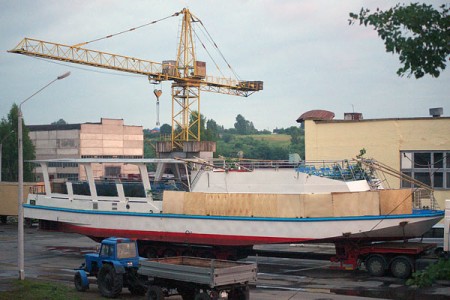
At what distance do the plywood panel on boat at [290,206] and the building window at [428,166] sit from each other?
9.28 metres

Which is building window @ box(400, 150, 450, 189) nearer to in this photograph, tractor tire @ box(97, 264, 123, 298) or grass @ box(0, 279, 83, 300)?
tractor tire @ box(97, 264, 123, 298)

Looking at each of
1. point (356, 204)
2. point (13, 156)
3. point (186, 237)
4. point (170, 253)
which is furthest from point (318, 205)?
point (13, 156)

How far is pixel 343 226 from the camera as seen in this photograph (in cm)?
2256

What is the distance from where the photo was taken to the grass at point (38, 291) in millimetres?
18438

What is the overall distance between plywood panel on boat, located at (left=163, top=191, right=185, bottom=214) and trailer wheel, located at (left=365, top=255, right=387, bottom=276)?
26.5 ft

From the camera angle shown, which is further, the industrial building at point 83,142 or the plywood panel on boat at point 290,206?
the industrial building at point 83,142

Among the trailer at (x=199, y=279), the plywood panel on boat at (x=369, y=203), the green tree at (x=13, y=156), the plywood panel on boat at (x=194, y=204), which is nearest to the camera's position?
the trailer at (x=199, y=279)

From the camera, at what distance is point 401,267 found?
2197 cm

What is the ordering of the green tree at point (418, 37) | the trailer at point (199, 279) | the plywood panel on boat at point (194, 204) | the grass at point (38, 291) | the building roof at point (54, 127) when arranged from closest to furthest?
1. the green tree at point (418, 37)
2. the trailer at point (199, 279)
3. the grass at point (38, 291)
4. the plywood panel on boat at point (194, 204)
5. the building roof at point (54, 127)

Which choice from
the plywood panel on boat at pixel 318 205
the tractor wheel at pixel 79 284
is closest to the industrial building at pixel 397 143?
the plywood panel on boat at pixel 318 205

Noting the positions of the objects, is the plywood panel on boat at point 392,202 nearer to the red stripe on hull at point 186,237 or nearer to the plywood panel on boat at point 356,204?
the plywood panel on boat at point 356,204

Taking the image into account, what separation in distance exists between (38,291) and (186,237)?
7572 mm

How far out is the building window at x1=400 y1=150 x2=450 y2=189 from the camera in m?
30.5

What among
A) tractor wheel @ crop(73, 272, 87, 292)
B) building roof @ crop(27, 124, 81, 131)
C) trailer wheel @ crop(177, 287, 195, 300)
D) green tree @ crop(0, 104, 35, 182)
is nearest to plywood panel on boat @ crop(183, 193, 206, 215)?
tractor wheel @ crop(73, 272, 87, 292)
